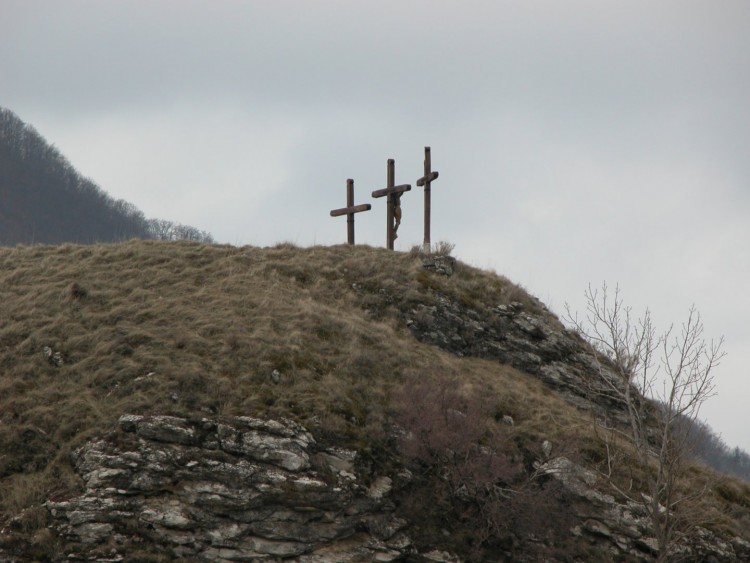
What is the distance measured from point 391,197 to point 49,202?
8742cm

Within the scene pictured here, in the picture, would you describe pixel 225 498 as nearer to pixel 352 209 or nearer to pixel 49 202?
pixel 352 209

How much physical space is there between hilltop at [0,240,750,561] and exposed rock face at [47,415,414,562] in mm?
42

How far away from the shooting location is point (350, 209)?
31.7 metres

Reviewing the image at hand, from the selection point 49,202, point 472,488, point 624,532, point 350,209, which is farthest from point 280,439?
point 49,202

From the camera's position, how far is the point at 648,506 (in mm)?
19562

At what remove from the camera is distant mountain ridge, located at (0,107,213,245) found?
9612 centimetres

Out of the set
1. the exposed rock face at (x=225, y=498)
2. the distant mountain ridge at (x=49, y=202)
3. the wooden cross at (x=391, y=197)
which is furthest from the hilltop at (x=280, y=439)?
the distant mountain ridge at (x=49, y=202)

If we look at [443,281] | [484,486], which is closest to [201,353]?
[484,486]

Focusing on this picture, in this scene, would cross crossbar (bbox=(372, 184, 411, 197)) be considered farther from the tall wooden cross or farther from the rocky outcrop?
the rocky outcrop

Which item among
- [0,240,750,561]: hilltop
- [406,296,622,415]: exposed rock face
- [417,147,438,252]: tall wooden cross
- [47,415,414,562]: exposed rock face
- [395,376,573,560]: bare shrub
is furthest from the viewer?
[417,147,438,252]: tall wooden cross

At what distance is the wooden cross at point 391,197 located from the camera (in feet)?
102

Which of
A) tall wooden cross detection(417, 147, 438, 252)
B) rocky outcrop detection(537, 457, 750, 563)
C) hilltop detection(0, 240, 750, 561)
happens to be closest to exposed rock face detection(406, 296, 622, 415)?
hilltop detection(0, 240, 750, 561)

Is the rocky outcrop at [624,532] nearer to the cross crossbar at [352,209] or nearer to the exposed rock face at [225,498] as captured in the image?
the exposed rock face at [225,498]

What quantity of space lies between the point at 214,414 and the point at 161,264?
977cm
